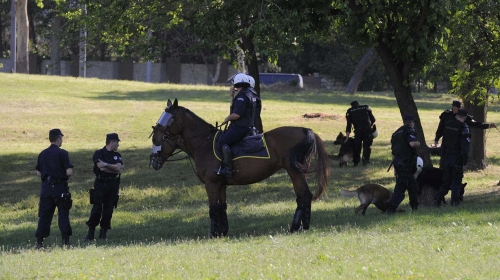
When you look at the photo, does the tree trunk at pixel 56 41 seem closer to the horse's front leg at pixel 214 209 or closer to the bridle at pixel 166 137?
the bridle at pixel 166 137

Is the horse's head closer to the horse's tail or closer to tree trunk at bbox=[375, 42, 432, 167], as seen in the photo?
the horse's tail

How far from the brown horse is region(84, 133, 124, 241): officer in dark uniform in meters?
0.70

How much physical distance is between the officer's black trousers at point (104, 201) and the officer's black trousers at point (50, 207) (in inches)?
22.6

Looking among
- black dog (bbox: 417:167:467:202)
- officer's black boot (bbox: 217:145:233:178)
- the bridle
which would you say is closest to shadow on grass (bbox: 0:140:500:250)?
black dog (bbox: 417:167:467:202)

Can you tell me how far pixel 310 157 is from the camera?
44.2 ft

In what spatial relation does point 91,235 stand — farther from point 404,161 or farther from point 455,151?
point 455,151

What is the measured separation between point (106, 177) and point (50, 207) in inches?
40.9

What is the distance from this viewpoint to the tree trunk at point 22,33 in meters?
54.3

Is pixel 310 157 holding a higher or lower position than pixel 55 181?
higher

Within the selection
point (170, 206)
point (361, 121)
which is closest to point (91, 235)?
point (170, 206)

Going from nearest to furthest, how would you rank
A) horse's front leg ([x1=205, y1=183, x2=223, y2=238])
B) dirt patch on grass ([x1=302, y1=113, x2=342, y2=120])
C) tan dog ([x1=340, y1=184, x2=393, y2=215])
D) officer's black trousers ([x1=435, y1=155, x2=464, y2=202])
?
horse's front leg ([x1=205, y1=183, x2=223, y2=238]) → tan dog ([x1=340, y1=184, x2=393, y2=215]) → officer's black trousers ([x1=435, y1=155, x2=464, y2=202]) → dirt patch on grass ([x1=302, y1=113, x2=342, y2=120])

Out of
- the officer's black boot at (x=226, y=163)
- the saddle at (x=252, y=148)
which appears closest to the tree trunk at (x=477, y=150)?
the saddle at (x=252, y=148)

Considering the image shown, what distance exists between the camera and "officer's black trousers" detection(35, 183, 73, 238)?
1341cm

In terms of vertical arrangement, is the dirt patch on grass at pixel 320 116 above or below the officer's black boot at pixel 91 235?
above
